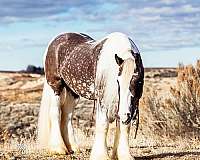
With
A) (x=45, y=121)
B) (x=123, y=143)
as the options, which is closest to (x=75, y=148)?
(x=45, y=121)

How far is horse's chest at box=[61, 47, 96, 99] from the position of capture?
9336 mm

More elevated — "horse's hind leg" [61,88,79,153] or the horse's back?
the horse's back

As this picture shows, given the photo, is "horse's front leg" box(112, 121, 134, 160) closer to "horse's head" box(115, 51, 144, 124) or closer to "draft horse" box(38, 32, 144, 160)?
"draft horse" box(38, 32, 144, 160)

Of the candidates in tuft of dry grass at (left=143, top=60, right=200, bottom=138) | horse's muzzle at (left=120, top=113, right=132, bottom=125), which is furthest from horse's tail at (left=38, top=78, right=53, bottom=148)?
tuft of dry grass at (left=143, top=60, right=200, bottom=138)

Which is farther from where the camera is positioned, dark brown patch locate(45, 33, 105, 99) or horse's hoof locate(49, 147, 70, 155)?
horse's hoof locate(49, 147, 70, 155)

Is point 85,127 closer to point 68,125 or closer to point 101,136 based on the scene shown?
point 68,125

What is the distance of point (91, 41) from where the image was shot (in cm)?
1038

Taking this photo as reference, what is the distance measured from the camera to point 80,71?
9.64m

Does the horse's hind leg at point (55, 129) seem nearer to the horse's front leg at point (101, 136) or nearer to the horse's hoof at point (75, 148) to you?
the horse's hoof at point (75, 148)

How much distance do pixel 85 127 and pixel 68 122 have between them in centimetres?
918

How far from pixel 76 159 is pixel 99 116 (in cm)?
131

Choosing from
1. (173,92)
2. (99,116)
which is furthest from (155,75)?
(99,116)

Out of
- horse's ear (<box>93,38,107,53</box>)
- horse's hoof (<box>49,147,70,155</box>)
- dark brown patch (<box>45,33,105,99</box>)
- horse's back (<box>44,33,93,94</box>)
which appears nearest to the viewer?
horse's ear (<box>93,38,107,53</box>)

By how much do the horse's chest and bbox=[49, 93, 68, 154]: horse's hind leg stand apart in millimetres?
619
